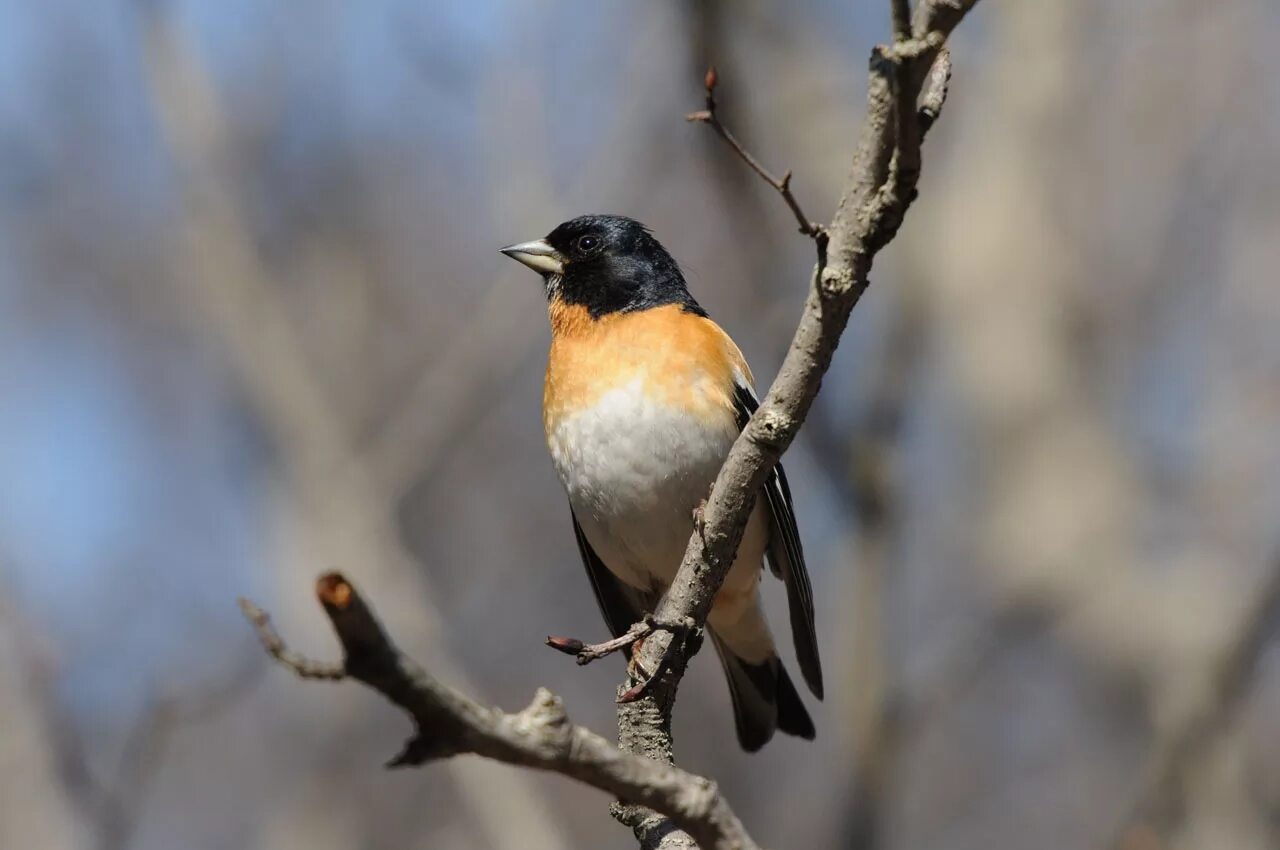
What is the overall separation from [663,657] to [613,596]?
7.42ft

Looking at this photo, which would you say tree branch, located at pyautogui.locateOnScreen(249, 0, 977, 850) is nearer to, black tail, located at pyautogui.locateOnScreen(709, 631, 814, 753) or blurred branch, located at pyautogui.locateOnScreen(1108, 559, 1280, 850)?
black tail, located at pyautogui.locateOnScreen(709, 631, 814, 753)

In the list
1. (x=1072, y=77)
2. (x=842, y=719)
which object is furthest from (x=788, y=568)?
(x=1072, y=77)

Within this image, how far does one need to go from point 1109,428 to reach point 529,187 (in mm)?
4582

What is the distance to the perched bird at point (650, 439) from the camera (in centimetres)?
521

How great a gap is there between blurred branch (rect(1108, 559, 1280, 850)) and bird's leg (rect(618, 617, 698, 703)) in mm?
3498

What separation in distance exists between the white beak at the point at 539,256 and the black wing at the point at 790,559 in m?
1.18

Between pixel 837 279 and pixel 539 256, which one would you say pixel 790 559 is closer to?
pixel 539 256

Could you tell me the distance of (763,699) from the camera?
606 centimetres

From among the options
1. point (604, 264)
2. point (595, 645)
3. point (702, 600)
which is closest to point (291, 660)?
point (595, 645)

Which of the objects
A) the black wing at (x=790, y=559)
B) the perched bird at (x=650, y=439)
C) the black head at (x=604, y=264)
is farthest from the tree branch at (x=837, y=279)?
the black head at (x=604, y=264)

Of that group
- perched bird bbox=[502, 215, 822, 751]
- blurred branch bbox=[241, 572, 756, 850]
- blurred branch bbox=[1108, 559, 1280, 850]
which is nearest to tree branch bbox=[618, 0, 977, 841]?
blurred branch bbox=[241, 572, 756, 850]

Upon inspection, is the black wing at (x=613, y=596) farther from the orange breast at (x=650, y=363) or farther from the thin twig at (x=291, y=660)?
the thin twig at (x=291, y=660)

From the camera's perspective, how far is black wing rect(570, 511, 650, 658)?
6.13 m

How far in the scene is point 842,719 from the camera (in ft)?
21.8
